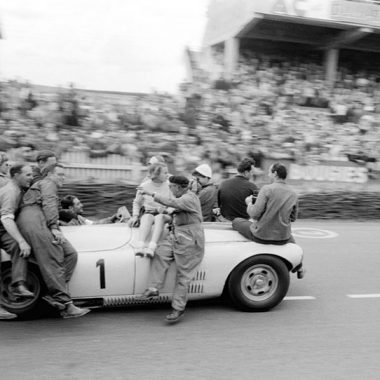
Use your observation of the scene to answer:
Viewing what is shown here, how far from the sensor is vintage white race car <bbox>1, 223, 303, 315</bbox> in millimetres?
4551

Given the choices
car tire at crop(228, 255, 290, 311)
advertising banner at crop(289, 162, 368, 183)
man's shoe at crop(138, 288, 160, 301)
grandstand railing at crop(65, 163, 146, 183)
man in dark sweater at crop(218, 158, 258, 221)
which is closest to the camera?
man's shoe at crop(138, 288, 160, 301)

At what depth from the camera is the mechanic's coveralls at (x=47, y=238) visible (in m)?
4.32

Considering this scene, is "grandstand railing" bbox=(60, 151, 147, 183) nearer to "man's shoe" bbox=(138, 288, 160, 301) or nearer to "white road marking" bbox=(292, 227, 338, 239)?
"white road marking" bbox=(292, 227, 338, 239)

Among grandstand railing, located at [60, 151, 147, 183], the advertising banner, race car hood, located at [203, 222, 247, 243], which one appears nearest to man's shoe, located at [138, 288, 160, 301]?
race car hood, located at [203, 222, 247, 243]

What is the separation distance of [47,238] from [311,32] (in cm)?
1993

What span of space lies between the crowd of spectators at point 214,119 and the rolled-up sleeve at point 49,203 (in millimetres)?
5584

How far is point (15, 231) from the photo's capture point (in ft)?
14.0

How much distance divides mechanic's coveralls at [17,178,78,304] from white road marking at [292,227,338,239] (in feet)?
19.2

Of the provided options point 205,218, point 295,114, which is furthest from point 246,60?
point 205,218

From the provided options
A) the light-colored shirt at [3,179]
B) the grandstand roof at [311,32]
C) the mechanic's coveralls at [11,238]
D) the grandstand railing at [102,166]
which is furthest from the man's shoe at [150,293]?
the grandstand roof at [311,32]

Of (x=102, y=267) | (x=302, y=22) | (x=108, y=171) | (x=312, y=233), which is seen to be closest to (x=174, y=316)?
(x=102, y=267)

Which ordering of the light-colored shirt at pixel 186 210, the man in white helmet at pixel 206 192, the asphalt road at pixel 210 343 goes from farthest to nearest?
the man in white helmet at pixel 206 192 → the light-colored shirt at pixel 186 210 → the asphalt road at pixel 210 343

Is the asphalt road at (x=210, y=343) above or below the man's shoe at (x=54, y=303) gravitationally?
below

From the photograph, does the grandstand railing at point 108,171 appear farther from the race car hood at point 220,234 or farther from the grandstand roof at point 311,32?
the grandstand roof at point 311,32
